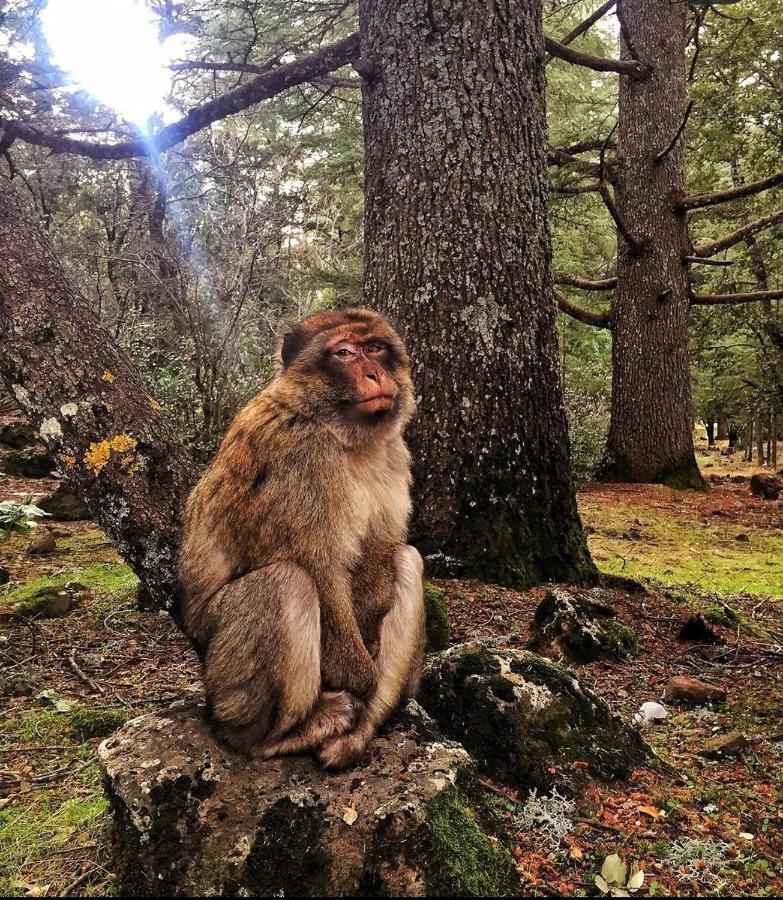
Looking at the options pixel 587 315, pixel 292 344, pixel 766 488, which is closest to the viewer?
pixel 292 344

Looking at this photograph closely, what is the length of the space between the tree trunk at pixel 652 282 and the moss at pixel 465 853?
361 inches

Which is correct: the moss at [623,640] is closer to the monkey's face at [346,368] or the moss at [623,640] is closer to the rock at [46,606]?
the monkey's face at [346,368]

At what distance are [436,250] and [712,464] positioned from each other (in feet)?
72.3

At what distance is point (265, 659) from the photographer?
7.72ft

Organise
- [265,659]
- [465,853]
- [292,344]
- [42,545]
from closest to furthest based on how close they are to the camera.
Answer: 1. [465,853]
2. [265,659]
3. [292,344]
4. [42,545]

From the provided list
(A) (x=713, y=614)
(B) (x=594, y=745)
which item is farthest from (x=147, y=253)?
(B) (x=594, y=745)

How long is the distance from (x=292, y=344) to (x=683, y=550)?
5531 mm

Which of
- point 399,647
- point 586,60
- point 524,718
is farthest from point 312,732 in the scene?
point 586,60

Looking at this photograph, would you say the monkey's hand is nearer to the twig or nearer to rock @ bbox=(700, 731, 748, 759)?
rock @ bbox=(700, 731, 748, 759)

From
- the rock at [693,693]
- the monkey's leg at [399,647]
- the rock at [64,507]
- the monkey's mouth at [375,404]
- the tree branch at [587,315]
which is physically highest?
the tree branch at [587,315]

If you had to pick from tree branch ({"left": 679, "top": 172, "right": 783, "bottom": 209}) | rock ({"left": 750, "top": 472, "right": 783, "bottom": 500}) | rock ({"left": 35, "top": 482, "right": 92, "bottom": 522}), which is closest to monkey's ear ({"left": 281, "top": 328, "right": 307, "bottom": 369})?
rock ({"left": 35, "top": 482, "right": 92, "bottom": 522})

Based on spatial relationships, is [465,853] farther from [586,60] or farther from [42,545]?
[586,60]

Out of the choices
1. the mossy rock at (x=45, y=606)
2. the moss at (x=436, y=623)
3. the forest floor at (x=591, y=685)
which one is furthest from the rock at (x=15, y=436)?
the moss at (x=436, y=623)

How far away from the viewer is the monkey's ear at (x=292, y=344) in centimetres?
290
